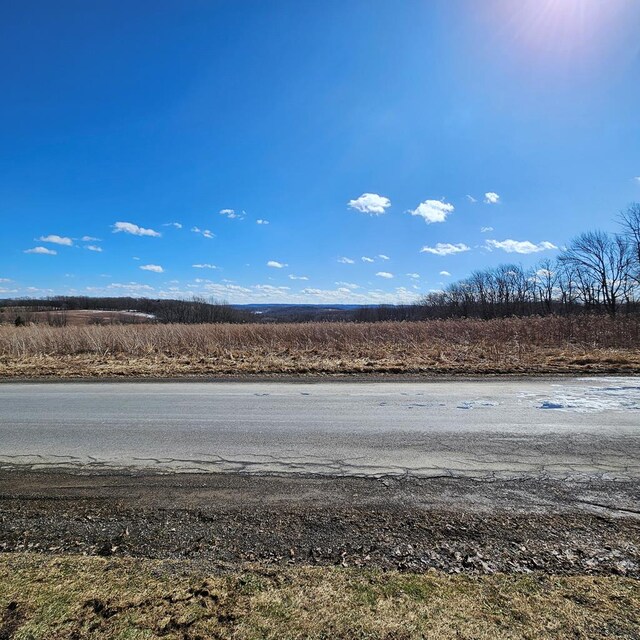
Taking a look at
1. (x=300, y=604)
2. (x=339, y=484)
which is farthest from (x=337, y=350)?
(x=300, y=604)

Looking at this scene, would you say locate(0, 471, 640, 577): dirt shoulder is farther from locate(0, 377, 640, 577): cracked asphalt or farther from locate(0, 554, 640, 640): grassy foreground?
locate(0, 554, 640, 640): grassy foreground

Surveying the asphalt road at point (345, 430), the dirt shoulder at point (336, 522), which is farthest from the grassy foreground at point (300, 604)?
the asphalt road at point (345, 430)

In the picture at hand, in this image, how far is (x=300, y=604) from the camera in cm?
224

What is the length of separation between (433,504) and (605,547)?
4.19 ft

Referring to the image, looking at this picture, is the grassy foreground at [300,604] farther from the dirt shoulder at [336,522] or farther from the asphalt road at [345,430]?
the asphalt road at [345,430]

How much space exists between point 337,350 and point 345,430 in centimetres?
1093

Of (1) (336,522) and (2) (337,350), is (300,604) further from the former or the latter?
(2) (337,350)

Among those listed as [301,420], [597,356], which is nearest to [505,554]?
[301,420]

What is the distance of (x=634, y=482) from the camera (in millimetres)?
3773

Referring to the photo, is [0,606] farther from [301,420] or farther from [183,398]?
[183,398]

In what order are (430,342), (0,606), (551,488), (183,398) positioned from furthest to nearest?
(430,342) → (183,398) → (551,488) → (0,606)

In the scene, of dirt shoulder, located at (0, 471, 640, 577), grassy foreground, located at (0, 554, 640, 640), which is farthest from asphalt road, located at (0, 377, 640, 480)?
grassy foreground, located at (0, 554, 640, 640)

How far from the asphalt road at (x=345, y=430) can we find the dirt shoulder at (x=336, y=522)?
373mm

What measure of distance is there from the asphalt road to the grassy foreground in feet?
5.63
